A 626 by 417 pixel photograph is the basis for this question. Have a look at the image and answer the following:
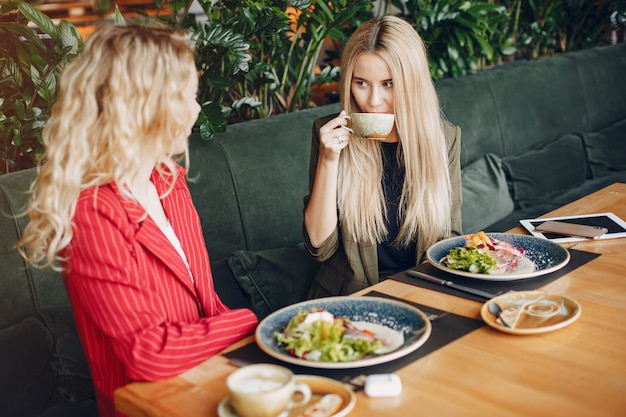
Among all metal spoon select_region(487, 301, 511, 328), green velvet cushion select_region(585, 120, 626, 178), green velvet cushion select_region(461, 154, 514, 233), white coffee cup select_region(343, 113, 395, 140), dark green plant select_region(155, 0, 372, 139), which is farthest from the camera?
green velvet cushion select_region(585, 120, 626, 178)

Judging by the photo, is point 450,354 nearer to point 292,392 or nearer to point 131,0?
point 292,392

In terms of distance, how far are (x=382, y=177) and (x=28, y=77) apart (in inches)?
45.6

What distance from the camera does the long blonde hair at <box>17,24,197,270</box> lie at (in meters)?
1.26

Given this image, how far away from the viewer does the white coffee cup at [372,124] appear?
1.77 m

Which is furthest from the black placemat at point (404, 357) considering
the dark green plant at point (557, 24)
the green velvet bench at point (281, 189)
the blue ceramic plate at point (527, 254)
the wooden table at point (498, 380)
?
the dark green plant at point (557, 24)

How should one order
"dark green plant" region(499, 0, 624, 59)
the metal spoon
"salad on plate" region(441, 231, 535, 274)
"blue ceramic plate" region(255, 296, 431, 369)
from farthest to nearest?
"dark green plant" region(499, 0, 624, 59)
"salad on plate" region(441, 231, 535, 274)
the metal spoon
"blue ceramic plate" region(255, 296, 431, 369)

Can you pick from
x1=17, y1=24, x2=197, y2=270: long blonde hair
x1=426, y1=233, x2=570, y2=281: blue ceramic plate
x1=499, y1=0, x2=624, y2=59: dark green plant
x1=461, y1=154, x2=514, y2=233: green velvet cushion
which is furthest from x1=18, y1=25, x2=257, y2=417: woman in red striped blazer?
x1=499, y1=0, x2=624, y2=59: dark green plant

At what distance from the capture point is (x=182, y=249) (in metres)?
1.58

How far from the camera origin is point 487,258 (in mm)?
1629

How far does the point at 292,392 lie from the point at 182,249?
61 centimetres

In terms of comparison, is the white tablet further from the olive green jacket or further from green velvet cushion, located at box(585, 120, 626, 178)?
green velvet cushion, located at box(585, 120, 626, 178)

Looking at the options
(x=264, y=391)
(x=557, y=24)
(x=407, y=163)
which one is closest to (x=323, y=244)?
(x=407, y=163)

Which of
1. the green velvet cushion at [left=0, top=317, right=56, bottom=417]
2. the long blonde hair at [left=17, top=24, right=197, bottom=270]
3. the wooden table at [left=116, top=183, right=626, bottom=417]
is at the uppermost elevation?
the long blonde hair at [left=17, top=24, right=197, bottom=270]

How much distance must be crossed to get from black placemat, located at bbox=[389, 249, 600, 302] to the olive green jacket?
1.31ft
